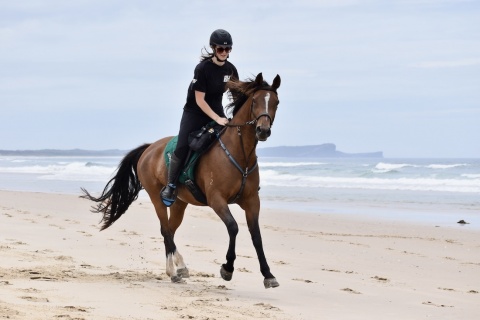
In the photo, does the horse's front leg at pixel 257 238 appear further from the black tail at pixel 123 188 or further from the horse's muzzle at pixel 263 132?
the black tail at pixel 123 188

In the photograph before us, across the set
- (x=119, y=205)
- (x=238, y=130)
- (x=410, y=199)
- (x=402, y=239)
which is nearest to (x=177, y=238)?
(x=119, y=205)

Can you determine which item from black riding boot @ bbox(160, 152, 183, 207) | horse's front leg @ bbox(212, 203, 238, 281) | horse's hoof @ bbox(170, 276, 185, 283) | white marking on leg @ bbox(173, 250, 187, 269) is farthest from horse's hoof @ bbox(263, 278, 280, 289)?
black riding boot @ bbox(160, 152, 183, 207)

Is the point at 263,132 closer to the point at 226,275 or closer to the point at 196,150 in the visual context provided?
the point at 196,150

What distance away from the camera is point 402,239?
1232 centimetres

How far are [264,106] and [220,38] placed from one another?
3.25 feet

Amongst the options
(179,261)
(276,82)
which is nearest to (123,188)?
(179,261)

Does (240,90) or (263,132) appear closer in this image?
(263,132)

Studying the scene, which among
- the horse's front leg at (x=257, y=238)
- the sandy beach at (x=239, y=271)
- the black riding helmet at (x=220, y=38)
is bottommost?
the sandy beach at (x=239, y=271)

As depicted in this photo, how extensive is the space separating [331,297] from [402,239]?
5.93 metres

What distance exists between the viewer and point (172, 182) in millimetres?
7770

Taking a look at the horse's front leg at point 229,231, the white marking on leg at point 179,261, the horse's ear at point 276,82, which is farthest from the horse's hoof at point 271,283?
the horse's ear at point 276,82

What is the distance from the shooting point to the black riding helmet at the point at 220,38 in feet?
23.8

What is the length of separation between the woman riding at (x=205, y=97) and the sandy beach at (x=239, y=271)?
4.01ft

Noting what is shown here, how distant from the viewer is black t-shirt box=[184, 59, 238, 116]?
7.44 m
